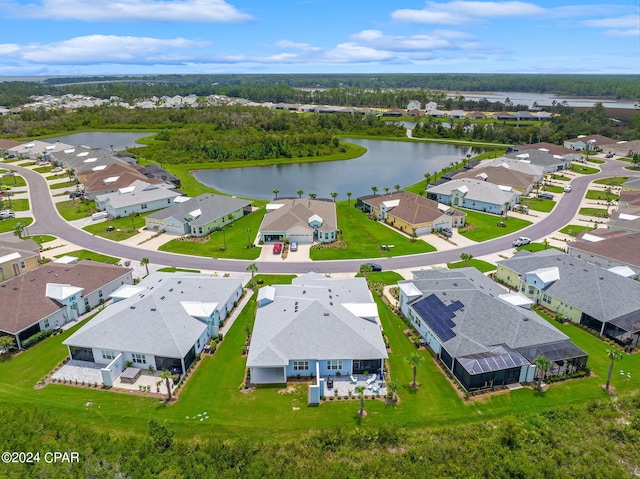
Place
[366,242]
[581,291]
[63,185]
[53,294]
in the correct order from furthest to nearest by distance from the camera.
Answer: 1. [63,185]
2. [366,242]
3. [581,291]
4. [53,294]

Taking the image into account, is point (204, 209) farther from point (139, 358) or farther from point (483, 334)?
point (483, 334)

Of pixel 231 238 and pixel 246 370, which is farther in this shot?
pixel 231 238

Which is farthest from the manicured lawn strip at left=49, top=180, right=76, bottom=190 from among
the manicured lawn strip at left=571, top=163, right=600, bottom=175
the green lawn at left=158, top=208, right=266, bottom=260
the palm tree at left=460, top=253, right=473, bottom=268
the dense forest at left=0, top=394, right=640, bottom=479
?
the manicured lawn strip at left=571, top=163, right=600, bottom=175

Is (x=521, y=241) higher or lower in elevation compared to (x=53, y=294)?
lower

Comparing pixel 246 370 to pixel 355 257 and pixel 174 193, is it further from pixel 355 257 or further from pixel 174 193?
pixel 174 193

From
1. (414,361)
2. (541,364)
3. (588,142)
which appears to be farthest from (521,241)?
(588,142)

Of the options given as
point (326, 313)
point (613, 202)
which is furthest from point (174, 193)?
point (613, 202)
